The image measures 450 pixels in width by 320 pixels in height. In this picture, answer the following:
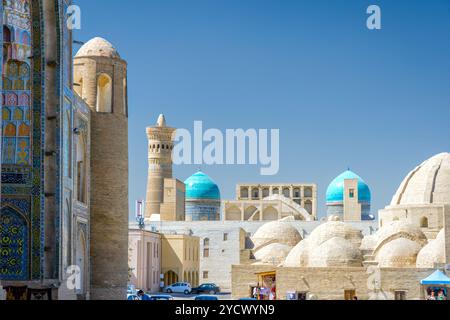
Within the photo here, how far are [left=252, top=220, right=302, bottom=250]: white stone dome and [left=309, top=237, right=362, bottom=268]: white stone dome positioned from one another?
30.5 feet

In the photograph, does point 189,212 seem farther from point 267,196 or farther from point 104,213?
point 104,213

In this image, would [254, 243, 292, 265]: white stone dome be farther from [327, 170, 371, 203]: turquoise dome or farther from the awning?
[327, 170, 371, 203]: turquoise dome

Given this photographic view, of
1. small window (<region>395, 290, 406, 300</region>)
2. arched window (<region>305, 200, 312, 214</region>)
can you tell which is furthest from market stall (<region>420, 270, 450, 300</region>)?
arched window (<region>305, 200, 312, 214</region>)

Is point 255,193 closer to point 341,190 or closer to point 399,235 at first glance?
point 341,190

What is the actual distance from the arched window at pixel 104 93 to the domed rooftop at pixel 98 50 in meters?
0.71

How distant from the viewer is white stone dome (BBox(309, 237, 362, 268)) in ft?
120

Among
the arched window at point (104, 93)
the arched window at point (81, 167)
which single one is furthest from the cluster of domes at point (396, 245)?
the arched window at point (81, 167)

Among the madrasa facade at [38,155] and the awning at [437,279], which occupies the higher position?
the madrasa facade at [38,155]

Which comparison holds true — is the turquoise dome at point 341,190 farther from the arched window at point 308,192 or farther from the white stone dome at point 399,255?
the white stone dome at point 399,255

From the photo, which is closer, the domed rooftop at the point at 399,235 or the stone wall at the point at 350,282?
the stone wall at the point at 350,282

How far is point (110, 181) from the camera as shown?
27469mm

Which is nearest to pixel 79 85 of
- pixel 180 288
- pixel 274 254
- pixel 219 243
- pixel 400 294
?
pixel 400 294

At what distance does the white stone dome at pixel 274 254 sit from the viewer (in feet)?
145

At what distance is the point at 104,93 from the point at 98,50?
4.62ft
